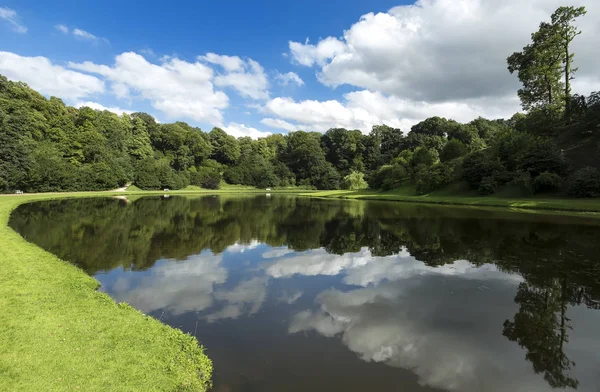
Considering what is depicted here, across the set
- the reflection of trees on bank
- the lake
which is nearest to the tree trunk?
the lake

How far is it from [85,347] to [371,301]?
7125mm

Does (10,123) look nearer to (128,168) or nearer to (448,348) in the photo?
(128,168)

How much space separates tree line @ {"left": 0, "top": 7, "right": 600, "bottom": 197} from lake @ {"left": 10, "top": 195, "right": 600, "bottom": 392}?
27.8 metres

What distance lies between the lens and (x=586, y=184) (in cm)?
3400

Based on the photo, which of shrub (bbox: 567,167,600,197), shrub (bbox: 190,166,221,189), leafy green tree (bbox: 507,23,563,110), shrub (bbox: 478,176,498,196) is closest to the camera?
shrub (bbox: 567,167,600,197)

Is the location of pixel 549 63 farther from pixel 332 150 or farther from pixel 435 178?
pixel 332 150

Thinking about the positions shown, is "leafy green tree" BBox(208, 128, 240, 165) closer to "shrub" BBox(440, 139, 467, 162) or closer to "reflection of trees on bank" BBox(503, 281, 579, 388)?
"shrub" BBox(440, 139, 467, 162)

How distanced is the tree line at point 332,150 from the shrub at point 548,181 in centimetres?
11

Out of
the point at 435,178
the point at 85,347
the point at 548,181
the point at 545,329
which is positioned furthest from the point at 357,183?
the point at 85,347

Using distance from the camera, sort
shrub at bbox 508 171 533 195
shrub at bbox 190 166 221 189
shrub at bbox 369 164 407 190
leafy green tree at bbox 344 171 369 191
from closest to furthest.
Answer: shrub at bbox 508 171 533 195 < shrub at bbox 369 164 407 190 < leafy green tree at bbox 344 171 369 191 < shrub at bbox 190 166 221 189

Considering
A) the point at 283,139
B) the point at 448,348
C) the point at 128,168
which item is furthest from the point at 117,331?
the point at 283,139

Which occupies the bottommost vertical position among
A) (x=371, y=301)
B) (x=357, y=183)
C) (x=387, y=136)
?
(x=371, y=301)

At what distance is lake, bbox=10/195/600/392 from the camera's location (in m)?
5.98

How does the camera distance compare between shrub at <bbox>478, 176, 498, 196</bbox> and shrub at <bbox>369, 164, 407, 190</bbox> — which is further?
shrub at <bbox>369, 164, 407, 190</bbox>
